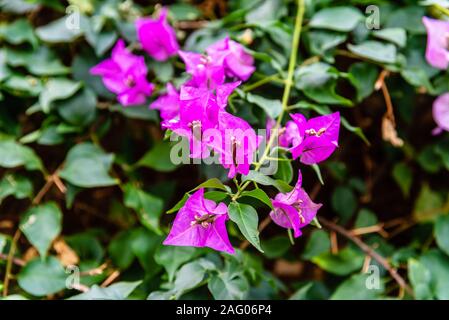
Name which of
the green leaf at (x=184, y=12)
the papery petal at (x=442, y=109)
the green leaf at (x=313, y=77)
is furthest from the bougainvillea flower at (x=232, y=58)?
the papery petal at (x=442, y=109)

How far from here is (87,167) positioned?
1081mm

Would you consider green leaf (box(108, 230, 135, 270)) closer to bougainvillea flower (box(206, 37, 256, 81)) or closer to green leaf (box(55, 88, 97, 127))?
green leaf (box(55, 88, 97, 127))

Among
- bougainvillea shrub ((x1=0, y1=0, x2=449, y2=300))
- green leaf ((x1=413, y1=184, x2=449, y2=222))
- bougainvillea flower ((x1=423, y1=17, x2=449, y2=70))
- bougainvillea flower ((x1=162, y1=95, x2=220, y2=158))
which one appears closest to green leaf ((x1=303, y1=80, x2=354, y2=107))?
bougainvillea shrub ((x1=0, y1=0, x2=449, y2=300))

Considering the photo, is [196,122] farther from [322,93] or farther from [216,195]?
[322,93]

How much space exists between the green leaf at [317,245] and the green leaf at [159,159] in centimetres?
33

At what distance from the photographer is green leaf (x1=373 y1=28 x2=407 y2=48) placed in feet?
3.56

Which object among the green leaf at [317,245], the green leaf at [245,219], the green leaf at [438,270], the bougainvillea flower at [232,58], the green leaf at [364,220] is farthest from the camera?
the green leaf at [364,220]

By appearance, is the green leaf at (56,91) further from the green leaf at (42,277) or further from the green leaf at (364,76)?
the green leaf at (364,76)

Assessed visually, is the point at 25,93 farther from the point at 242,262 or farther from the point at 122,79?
the point at 242,262

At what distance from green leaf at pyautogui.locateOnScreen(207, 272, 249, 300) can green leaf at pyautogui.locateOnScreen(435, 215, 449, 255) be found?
0.45m

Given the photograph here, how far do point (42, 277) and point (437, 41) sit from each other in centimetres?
88

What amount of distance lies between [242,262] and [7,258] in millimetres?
469

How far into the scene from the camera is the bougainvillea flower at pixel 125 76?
1.06 meters

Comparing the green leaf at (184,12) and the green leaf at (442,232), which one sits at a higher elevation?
the green leaf at (184,12)
